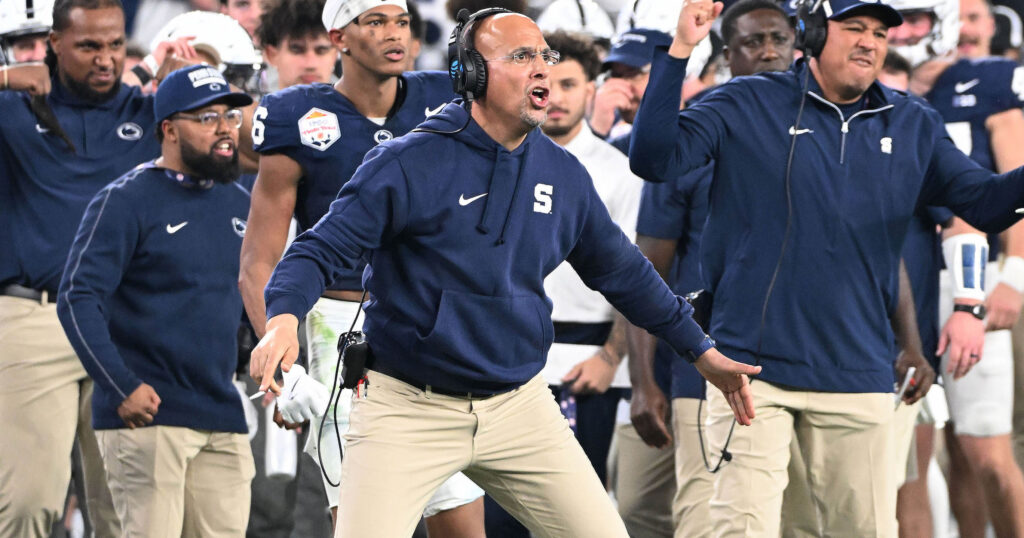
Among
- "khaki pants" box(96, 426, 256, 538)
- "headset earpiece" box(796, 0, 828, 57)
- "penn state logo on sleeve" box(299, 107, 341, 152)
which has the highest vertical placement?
"headset earpiece" box(796, 0, 828, 57)

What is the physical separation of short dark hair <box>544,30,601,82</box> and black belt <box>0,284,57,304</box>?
235 centimetres

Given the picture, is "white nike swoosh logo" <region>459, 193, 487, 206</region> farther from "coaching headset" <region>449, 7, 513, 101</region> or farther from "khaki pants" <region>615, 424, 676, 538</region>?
"khaki pants" <region>615, 424, 676, 538</region>

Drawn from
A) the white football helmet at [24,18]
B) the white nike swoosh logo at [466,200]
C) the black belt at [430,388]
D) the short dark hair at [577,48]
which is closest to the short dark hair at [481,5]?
the short dark hair at [577,48]

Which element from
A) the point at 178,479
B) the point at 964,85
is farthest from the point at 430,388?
the point at 964,85

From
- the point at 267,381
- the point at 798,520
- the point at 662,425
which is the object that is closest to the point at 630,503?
the point at 662,425

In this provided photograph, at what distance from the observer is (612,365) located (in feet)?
20.4

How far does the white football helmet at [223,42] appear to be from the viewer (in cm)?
761

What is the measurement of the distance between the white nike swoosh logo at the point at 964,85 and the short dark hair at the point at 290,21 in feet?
9.28

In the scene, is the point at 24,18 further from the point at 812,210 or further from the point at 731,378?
the point at 731,378

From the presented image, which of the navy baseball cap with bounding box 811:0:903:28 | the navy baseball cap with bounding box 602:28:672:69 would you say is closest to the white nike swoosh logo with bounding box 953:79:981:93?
the navy baseball cap with bounding box 602:28:672:69

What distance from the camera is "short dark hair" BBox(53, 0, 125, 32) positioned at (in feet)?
21.7

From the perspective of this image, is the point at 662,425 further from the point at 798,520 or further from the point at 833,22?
the point at 833,22

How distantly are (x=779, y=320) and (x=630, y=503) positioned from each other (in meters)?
1.59

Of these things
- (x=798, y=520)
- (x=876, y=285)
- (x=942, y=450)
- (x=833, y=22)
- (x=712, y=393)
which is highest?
(x=833, y=22)
